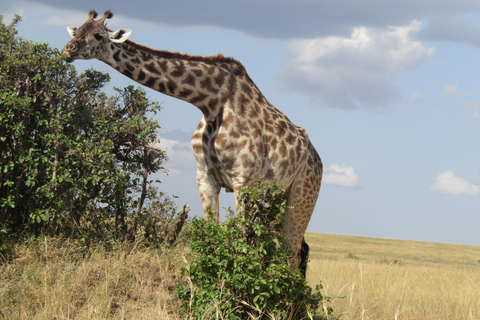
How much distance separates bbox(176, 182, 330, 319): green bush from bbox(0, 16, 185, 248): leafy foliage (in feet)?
15.9

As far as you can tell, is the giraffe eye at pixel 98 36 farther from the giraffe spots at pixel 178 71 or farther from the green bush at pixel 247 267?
the green bush at pixel 247 267

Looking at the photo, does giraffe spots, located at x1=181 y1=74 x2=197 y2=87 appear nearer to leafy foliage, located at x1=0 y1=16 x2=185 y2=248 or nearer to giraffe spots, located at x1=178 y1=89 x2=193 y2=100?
giraffe spots, located at x1=178 y1=89 x2=193 y2=100

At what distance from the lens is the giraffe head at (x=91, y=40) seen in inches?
323

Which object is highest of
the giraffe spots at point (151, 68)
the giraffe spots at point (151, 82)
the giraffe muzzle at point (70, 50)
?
the giraffe muzzle at point (70, 50)

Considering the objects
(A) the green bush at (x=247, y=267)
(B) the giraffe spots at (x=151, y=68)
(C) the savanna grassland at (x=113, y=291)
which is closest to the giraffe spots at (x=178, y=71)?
(B) the giraffe spots at (x=151, y=68)

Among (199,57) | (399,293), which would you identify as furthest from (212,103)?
(399,293)

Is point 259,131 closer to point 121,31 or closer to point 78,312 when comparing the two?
point 121,31

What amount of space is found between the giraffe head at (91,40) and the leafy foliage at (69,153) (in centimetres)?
331

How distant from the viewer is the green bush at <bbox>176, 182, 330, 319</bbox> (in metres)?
6.67

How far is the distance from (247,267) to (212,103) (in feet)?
9.16

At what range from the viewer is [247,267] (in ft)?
21.9

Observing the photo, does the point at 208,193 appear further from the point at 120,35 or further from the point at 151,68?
the point at 120,35

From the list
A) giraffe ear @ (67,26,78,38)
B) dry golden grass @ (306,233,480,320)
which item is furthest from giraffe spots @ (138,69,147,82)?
dry golden grass @ (306,233,480,320)

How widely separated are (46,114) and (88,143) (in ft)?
4.61
